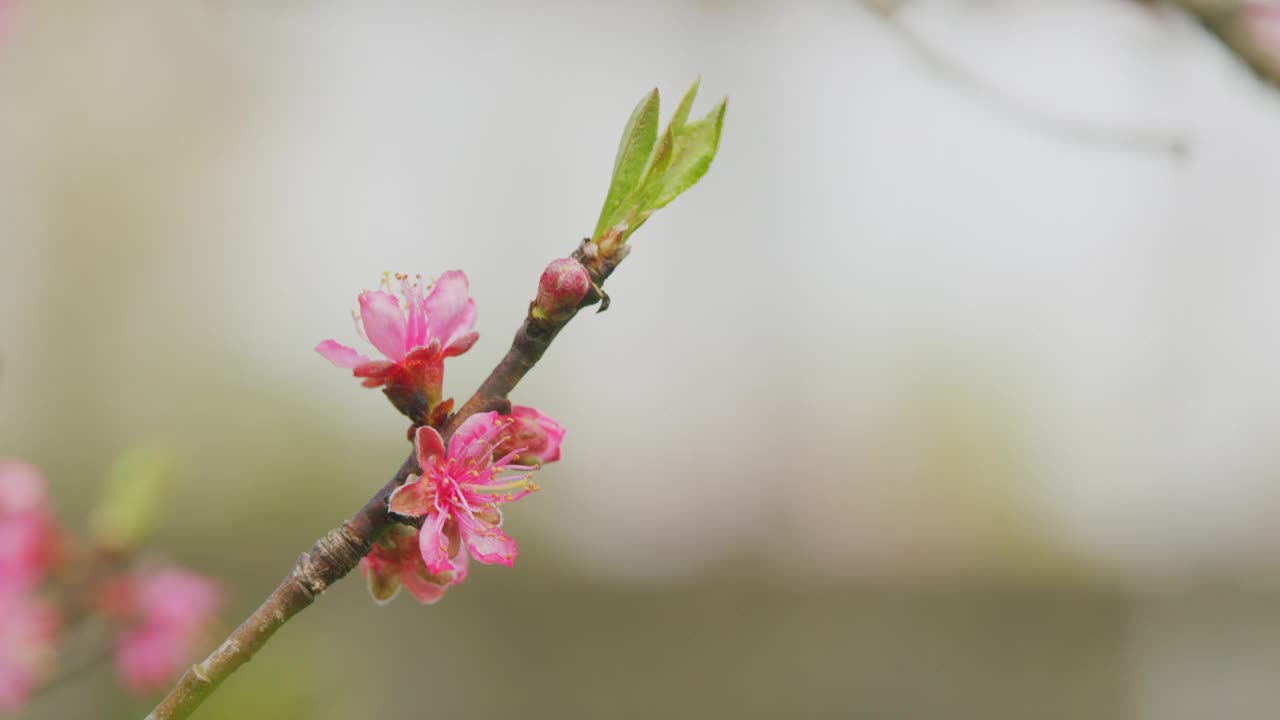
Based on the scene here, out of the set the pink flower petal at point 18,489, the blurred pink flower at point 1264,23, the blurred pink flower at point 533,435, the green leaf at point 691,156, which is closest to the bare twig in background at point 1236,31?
the blurred pink flower at point 1264,23

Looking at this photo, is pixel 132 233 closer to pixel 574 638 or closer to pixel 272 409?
pixel 272 409

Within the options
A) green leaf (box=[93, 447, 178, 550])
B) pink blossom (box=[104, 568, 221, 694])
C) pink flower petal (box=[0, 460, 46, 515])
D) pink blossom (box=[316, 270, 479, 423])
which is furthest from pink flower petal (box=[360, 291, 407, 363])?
pink blossom (box=[104, 568, 221, 694])

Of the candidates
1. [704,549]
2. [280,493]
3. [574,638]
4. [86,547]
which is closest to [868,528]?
[704,549]

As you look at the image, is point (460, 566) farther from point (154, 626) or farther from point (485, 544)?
point (154, 626)

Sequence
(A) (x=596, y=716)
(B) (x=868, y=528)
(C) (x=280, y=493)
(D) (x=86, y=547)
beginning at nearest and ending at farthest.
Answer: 1. (D) (x=86, y=547)
2. (A) (x=596, y=716)
3. (C) (x=280, y=493)
4. (B) (x=868, y=528)

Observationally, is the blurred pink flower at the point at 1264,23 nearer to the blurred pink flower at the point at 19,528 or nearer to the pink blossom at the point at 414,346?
the pink blossom at the point at 414,346

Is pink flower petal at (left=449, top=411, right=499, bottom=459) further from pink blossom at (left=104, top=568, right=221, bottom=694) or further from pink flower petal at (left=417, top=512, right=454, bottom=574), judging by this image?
pink blossom at (left=104, top=568, right=221, bottom=694)

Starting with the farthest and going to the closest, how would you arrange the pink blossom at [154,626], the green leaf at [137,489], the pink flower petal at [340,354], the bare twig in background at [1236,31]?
1. the pink blossom at [154,626]
2. the green leaf at [137,489]
3. the bare twig in background at [1236,31]
4. the pink flower petal at [340,354]
